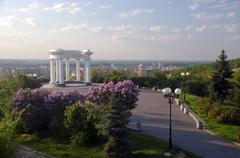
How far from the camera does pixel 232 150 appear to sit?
1766 cm

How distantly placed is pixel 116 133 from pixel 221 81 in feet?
57.5

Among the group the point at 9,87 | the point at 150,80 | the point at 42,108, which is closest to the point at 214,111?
the point at 42,108

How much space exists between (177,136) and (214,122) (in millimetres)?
5092

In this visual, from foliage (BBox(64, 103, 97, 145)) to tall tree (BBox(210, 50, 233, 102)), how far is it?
14.1 m

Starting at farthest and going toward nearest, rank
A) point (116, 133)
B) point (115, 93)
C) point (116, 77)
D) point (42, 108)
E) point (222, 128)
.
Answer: point (116, 77) → point (222, 128) → point (42, 108) → point (115, 93) → point (116, 133)

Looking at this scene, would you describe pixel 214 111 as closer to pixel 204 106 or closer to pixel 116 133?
pixel 204 106

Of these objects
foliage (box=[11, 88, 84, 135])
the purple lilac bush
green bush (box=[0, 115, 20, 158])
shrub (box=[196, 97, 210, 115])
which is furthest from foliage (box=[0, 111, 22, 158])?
shrub (box=[196, 97, 210, 115])

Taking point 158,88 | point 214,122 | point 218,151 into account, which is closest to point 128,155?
point 218,151

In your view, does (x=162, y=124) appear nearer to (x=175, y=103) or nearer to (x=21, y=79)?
(x=175, y=103)

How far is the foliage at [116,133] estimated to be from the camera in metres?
16.1

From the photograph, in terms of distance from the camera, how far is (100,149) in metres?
17.8

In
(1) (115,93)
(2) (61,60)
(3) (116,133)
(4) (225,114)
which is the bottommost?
(4) (225,114)

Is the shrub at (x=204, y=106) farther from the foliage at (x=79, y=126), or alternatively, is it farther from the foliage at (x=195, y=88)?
the foliage at (x=79, y=126)

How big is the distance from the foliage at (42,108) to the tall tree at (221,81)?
12.9 metres
